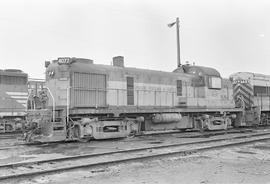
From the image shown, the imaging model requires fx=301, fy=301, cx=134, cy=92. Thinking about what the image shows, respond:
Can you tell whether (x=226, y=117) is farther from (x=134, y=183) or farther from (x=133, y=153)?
(x=134, y=183)

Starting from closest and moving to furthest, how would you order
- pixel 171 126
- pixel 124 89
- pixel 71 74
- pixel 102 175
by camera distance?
pixel 102 175
pixel 71 74
pixel 124 89
pixel 171 126

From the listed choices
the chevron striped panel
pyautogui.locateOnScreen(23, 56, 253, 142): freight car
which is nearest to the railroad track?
pyautogui.locateOnScreen(23, 56, 253, 142): freight car

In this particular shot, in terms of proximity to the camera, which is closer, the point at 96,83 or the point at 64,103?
the point at 64,103

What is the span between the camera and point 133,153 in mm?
A: 8781

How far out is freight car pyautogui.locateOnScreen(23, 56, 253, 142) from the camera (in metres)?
11.4

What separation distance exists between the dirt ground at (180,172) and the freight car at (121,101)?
4680mm

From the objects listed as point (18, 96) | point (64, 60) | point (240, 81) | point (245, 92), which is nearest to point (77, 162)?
point (64, 60)

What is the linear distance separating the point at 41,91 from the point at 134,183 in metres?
8.11

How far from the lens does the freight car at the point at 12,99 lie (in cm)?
1655

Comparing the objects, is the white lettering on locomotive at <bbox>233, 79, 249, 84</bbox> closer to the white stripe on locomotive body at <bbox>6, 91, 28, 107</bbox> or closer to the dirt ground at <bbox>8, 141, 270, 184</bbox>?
the dirt ground at <bbox>8, 141, 270, 184</bbox>

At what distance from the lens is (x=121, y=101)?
13.2m

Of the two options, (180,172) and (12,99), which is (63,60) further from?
(180,172)

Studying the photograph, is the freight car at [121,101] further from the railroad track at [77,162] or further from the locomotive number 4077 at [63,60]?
the railroad track at [77,162]

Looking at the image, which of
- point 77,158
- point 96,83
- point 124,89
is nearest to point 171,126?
point 124,89
